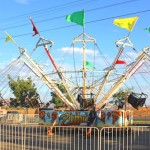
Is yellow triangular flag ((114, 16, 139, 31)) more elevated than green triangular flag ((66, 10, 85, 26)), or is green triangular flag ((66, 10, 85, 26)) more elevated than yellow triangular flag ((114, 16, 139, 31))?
green triangular flag ((66, 10, 85, 26))

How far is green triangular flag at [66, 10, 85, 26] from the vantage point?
90.0 feet

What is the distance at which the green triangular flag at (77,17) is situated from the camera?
90.0ft

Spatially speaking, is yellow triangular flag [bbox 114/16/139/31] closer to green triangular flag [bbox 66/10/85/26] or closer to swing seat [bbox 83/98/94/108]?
green triangular flag [bbox 66/10/85/26]

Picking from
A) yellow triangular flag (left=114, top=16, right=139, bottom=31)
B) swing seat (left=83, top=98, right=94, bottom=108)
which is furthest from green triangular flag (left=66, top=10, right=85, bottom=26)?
swing seat (left=83, top=98, right=94, bottom=108)

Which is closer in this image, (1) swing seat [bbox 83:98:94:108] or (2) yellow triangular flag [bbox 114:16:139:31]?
(2) yellow triangular flag [bbox 114:16:139:31]

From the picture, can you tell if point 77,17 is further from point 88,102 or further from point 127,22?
point 88,102

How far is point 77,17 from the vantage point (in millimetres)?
27875

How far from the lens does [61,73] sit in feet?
101

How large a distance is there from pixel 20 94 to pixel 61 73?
122 ft

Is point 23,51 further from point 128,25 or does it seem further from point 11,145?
point 11,145

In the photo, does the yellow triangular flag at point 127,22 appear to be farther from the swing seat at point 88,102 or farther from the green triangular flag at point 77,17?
the swing seat at point 88,102

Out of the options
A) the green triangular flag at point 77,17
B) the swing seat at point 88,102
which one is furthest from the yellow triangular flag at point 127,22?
the swing seat at point 88,102

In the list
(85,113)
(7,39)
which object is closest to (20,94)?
(7,39)

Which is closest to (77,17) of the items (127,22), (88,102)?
(127,22)
